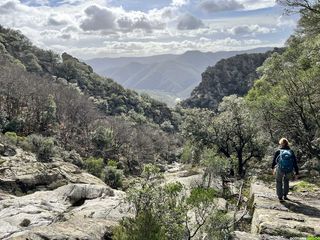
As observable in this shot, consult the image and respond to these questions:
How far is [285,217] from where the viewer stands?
576 inches

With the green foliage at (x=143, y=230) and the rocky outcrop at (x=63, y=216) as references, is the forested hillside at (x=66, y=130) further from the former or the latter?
the green foliage at (x=143, y=230)

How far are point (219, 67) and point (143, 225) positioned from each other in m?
187

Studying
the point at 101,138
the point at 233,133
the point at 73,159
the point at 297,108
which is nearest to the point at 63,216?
the point at 297,108

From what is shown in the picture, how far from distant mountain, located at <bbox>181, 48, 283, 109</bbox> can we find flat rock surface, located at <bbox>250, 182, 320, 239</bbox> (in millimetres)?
162263

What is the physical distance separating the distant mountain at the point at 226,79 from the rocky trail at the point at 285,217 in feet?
531

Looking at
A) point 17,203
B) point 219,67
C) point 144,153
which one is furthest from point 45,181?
point 219,67

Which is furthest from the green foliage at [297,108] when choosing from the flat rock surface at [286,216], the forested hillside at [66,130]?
the forested hillside at [66,130]

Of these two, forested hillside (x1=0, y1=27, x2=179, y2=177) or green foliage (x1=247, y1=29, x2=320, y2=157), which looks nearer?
green foliage (x1=247, y1=29, x2=320, y2=157)

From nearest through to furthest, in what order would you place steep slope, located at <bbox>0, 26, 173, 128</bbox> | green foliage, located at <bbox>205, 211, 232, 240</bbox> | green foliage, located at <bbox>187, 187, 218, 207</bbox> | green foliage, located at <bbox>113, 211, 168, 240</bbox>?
1. green foliage, located at <bbox>113, 211, 168, 240</bbox>
2. green foliage, located at <bbox>187, 187, 218, 207</bbox>
3. green foliage, located at <bbox>205, 211, 232, 240</bbox>
4. steep slope, located at <bbox>0, 26, 173, 128</bbox>

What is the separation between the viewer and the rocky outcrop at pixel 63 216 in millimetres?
13339

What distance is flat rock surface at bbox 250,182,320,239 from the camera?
13328mm

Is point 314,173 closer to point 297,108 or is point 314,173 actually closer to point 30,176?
point 297,108

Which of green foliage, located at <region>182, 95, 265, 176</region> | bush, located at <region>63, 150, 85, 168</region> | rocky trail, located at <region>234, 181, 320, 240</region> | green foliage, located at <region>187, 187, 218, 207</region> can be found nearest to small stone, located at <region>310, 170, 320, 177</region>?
rocky trail, located at <region>234, 181, 320, 240</region>

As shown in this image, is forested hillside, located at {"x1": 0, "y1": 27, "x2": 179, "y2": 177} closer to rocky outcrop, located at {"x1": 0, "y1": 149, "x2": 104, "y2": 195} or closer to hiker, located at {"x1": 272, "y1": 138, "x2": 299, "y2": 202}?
rocky outcrop, located at {"x1": 0, "y1": 149, "x2": 104, "y2": 195}
